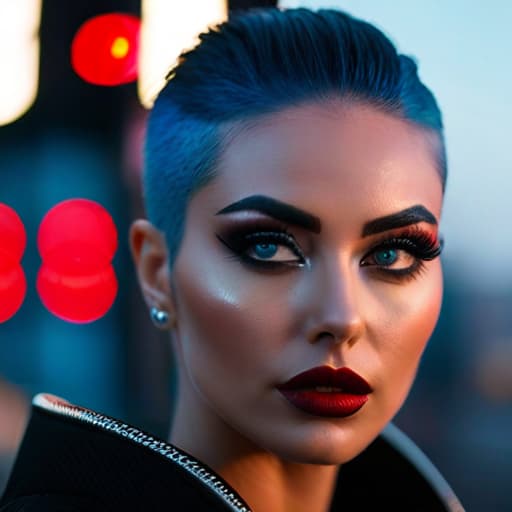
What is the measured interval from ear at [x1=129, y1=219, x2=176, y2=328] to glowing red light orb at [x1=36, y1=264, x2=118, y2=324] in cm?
124

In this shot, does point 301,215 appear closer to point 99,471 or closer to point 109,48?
point 99,471

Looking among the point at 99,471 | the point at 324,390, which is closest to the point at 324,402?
the point at 324,390

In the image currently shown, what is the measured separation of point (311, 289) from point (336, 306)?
52 millimetres

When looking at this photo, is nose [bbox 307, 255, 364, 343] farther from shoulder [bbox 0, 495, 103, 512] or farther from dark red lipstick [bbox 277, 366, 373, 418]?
shoulder [bbox 0, 495, 103, 512]

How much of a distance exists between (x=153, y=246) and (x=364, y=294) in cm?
43

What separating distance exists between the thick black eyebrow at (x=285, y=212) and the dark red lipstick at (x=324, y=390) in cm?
22

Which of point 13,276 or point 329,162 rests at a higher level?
point 329,162

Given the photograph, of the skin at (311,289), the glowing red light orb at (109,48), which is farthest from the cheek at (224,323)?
the glowing red light orb at (109,48)

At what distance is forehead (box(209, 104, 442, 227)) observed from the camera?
126cm

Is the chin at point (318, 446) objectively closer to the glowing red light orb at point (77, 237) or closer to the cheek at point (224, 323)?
the cheek at point (224, 323)

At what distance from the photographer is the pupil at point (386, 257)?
1.33 meters

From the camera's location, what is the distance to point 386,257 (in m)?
1.34

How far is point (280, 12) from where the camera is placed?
142cm

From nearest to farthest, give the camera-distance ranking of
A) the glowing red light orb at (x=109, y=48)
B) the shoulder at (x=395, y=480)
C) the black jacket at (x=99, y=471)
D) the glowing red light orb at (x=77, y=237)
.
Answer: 1. the black jacket at (x=99, y=471)
2. the shoulder at (x=395, y=480)
3. the glowing red light orb at (x=109, y=48)
4. the glowing red light orb at (x=77, y=237)
